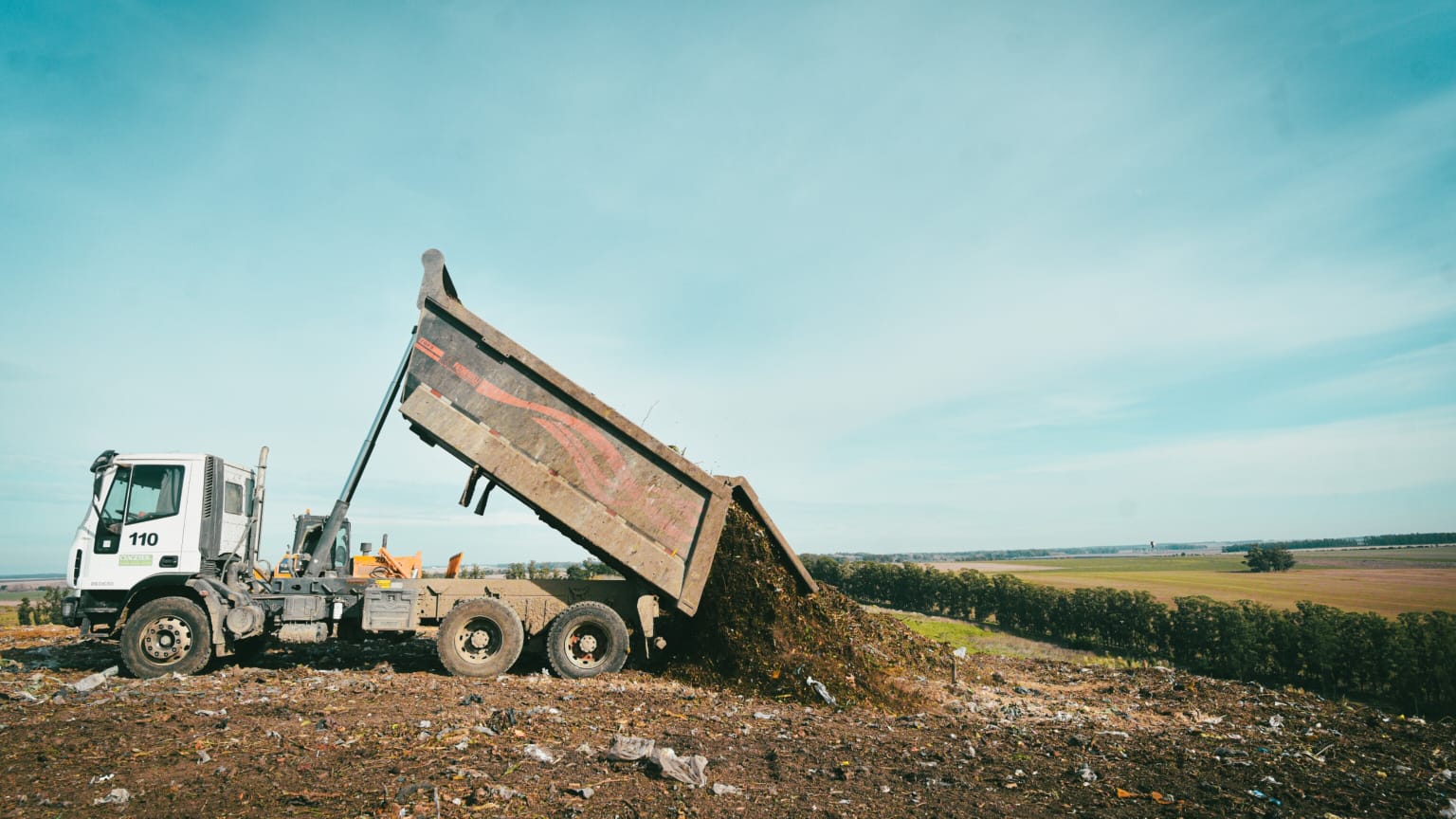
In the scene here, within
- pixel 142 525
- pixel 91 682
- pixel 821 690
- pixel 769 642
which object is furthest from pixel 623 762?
pixel 142 525

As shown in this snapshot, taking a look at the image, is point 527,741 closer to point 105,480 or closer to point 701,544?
point 701,544

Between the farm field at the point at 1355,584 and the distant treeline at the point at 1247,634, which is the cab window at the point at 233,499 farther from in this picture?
the farm field at the point at 1355,584

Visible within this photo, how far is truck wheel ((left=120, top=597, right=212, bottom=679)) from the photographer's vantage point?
A: 6.65 m

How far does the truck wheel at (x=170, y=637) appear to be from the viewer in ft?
21.8

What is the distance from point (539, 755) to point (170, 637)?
191 inches

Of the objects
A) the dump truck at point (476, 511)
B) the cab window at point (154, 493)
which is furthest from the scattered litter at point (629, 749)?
the cab window at point (154, 493)

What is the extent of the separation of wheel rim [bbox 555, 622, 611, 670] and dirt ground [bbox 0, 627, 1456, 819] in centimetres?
27

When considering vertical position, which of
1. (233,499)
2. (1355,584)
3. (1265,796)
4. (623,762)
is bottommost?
(1355,584)

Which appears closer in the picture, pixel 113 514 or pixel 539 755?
pixel 539 755

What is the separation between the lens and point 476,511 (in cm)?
726

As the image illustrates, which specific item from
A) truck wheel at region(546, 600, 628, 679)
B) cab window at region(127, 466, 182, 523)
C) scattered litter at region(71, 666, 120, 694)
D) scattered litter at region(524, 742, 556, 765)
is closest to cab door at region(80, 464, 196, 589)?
cab window at region(127, 466, 182, 523)

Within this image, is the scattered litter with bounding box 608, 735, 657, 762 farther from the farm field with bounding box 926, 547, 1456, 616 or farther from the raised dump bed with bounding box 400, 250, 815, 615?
the farm field with bounding box 926, 547, 1456, 616

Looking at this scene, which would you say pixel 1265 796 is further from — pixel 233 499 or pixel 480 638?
pixel 233 499

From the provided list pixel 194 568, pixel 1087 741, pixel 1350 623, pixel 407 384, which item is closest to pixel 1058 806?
pixel 1087 741
